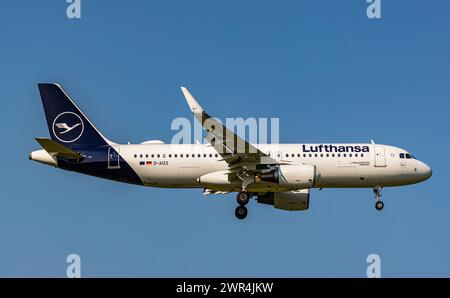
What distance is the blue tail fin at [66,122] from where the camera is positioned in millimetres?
64875

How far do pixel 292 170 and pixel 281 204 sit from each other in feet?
22.3

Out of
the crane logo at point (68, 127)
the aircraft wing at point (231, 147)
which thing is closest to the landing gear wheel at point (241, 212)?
the aircraft wing at point (231, 147)

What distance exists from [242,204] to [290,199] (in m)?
4.71

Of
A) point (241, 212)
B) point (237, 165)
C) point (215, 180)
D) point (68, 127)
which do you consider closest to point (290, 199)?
point (241, 212)

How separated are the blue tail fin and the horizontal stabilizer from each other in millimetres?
2362

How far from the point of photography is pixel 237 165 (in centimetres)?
6075

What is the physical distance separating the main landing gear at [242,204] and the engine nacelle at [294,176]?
2890 mm

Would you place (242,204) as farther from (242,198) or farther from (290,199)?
(290,199)

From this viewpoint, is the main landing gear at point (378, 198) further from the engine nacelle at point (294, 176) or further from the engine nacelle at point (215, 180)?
the engine nacelle at point (215, 180)

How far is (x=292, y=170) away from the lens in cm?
5994
